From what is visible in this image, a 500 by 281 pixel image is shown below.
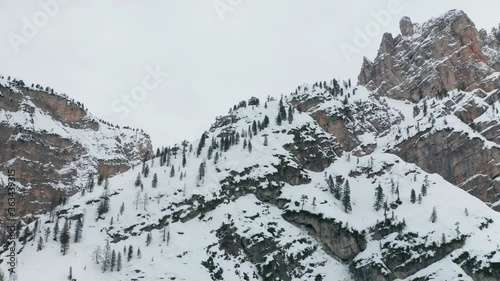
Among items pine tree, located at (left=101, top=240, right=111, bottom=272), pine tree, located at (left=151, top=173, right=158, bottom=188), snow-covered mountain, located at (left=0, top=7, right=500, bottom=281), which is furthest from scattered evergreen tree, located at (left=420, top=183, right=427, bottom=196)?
pine tree, located at (left=101, top=240, right=111, bottom=272)

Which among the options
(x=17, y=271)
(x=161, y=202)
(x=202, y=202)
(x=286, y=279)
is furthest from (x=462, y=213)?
(x=17, y=271)

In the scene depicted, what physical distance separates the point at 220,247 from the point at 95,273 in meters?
33.8

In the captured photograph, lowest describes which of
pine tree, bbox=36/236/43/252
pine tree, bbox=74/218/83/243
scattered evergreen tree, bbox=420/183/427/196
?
pine tree, bbox=36/236/43/252

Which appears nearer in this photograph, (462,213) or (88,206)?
(462,213)

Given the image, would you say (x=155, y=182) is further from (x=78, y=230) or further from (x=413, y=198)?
(x=413, y=198)

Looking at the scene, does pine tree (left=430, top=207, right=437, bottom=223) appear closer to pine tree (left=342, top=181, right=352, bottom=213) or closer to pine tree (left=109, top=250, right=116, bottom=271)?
pine tree (left=342, top=181, right=352, bottom=213)

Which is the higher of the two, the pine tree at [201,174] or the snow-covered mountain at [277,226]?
the pine tree at [201,174]

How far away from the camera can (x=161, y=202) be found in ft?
593

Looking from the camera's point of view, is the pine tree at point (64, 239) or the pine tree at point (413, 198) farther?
the pine tree at point (413, 198)

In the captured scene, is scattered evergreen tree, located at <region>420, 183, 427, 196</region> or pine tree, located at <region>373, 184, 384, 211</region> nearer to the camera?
pine tree, located at <region>373, 184, 384, 211</region>

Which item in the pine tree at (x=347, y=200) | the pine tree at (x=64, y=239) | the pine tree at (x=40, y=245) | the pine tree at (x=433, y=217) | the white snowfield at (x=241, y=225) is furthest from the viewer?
the pine tree at (x=347, y=200)

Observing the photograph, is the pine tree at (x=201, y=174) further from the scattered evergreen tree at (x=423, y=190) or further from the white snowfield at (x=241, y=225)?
the scattered evergreen tree at (x=423, y=190)

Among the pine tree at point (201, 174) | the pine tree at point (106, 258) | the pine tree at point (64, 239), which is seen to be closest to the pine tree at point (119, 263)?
the pine tree at point (106, 258)

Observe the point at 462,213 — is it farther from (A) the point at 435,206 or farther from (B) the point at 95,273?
(B) the point at 95,273
